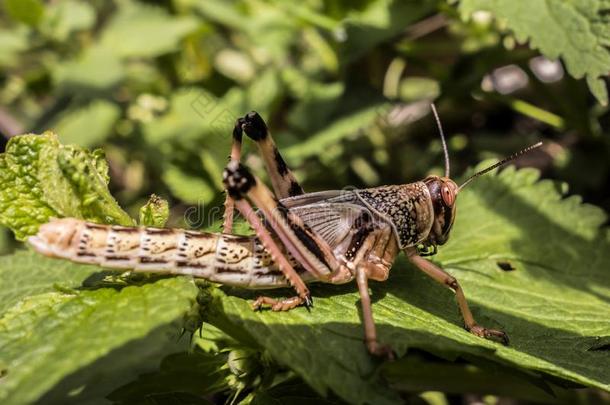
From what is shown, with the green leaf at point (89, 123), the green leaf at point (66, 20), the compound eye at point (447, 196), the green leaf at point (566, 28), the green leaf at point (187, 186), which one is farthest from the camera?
the green leaf at point (66, 20)

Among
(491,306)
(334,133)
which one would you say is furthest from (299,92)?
(491,306)

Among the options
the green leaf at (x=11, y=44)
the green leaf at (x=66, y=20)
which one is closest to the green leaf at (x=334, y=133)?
the green leaf at (x=66, y=20)

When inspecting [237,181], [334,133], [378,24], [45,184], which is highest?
[378,24]

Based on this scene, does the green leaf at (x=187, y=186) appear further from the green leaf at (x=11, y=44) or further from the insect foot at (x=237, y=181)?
the green leaf at (x=11, y=44)

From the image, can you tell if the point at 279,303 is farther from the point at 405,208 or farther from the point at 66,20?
the point at 66,20

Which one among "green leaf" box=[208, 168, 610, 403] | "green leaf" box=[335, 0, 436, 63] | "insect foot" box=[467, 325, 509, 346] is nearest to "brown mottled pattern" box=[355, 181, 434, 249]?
"green leaf" box=[208, 168, 610, 403]
